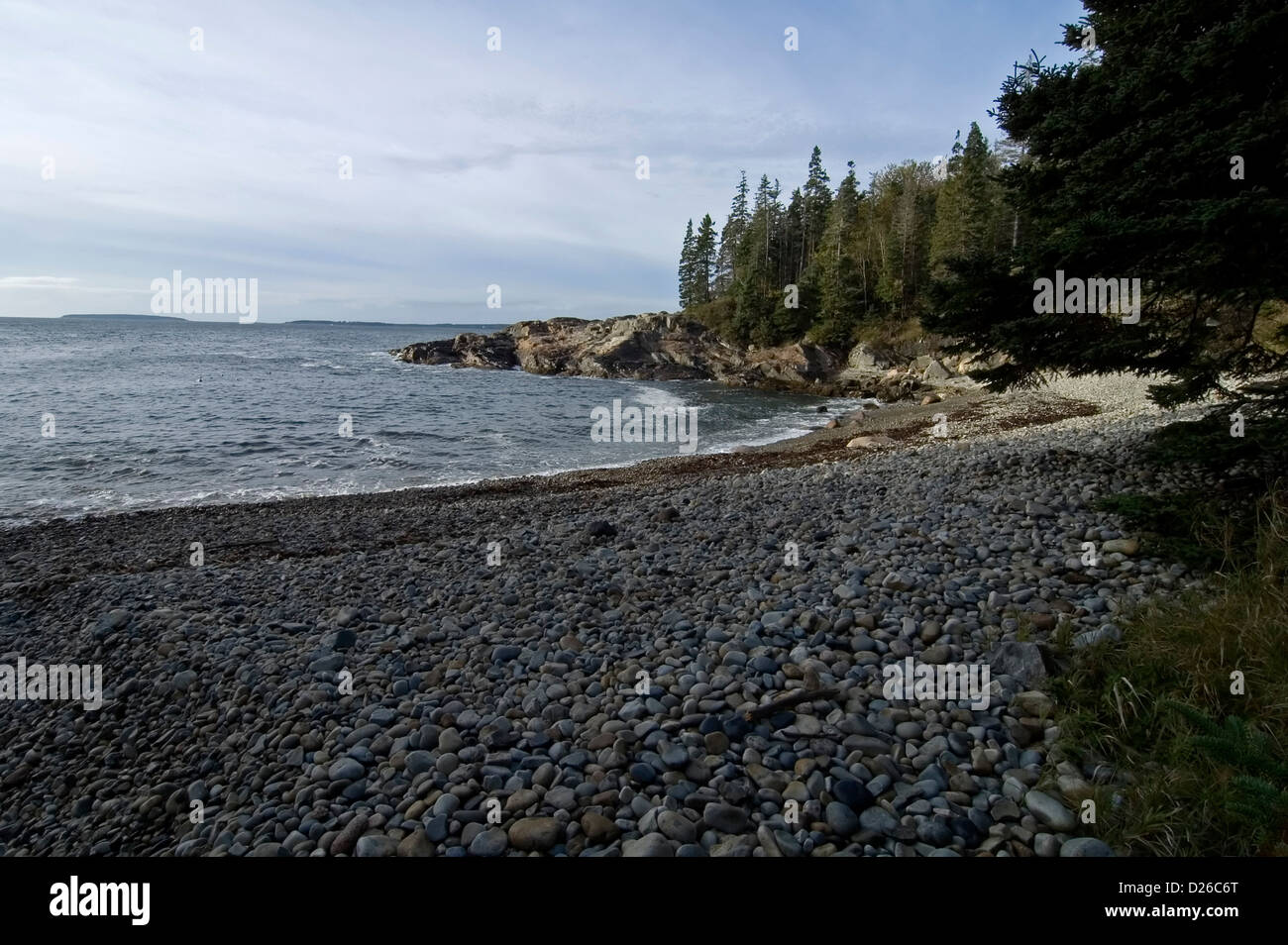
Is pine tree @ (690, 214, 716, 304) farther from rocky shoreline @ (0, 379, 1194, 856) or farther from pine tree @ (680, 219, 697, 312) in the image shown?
rocky shoreline @ (0, 379, 1194, 856)

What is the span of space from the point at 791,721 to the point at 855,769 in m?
0.64

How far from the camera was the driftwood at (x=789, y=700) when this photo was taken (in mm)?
4695

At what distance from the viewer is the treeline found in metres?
49.2

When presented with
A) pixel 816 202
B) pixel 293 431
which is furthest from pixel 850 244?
pixel 293 431

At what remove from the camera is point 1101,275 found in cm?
790

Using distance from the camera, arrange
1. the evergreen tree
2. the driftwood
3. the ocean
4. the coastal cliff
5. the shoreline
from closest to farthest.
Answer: the driftwood → the shoreline → the ocean → the coastal cliff → the evergreen tree

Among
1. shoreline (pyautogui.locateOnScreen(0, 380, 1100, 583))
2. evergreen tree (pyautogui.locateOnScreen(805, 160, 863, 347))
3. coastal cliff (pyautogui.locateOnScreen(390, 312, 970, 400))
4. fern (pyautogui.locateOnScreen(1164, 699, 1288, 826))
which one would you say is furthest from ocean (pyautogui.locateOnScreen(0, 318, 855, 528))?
fern (pyautogui.locateOnScreen(1164, 699, 1288, 826))

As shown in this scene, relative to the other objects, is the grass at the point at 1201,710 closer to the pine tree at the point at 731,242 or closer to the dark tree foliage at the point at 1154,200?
the dark tree foliage at the point at 1154,200

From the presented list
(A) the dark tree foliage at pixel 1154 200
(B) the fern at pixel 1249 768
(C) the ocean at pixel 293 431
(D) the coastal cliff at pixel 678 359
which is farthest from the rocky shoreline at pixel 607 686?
(D) the coastal cliff at pixel 678 359

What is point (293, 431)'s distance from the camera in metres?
29.2

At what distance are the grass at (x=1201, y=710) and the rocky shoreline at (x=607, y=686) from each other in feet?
0.87

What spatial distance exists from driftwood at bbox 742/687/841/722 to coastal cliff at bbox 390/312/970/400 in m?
39.2

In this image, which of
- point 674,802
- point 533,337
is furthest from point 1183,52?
point 533,337
